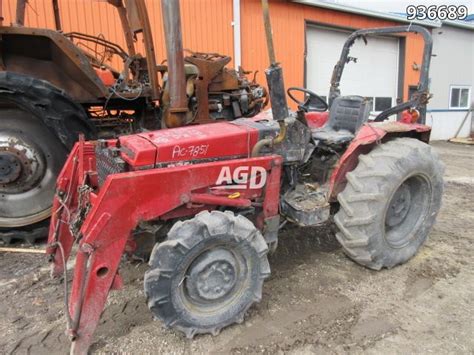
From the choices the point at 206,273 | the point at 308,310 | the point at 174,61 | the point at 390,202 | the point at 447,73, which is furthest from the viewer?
the point at 447,73

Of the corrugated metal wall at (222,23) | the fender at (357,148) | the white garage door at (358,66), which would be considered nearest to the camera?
the fender at (357,148)

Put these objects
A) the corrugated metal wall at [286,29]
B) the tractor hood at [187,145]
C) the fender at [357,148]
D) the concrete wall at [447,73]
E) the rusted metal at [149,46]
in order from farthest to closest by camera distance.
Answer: the concrete wall at [447,73], the corrugated metal wall at [286,29], the rusted metal at [149,46], the fender at [357,148], the tractor hood at [187,145]

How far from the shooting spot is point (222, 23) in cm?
809

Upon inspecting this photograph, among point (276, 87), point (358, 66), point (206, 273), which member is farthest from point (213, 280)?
point (358, 66)

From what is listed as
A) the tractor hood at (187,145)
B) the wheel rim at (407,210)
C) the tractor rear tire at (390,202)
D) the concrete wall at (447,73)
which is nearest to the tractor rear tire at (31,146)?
the tractor hood at (187,145)

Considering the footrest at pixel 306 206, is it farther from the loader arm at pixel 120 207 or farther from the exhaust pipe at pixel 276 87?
the exhaust pipe at pixel 276 87

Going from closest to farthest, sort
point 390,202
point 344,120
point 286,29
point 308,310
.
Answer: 1. point 308,310
2. point 390,202
3. point 344,120
4. point 286,29

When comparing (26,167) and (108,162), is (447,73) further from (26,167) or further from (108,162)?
(108,162)

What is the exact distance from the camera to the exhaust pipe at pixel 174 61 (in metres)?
4.05

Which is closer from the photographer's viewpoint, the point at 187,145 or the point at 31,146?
the point at 187,145

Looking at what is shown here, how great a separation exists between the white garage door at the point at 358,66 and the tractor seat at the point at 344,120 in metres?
6.54

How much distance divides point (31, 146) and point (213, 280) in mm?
2510

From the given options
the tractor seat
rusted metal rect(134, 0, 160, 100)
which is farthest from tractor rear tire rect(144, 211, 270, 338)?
rusted metal rect(134, 0, 160, 100)

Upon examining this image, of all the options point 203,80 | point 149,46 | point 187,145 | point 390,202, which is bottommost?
point 390,202
